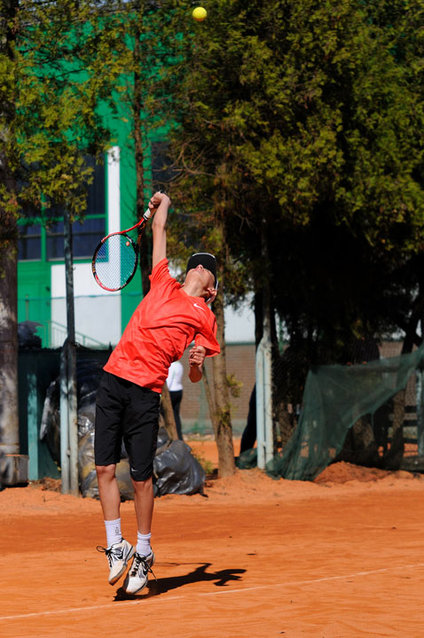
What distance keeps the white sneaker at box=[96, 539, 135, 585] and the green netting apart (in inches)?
319

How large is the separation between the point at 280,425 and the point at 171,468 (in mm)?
3121

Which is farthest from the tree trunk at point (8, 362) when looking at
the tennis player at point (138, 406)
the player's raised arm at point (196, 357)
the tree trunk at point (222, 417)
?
the player's raised arm at point (196, 357)

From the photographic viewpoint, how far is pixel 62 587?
668cm

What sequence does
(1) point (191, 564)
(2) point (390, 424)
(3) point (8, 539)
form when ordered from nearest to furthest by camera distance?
(1) point (191, 564) → (3) point (8, 539) → (2) point (390, 424)

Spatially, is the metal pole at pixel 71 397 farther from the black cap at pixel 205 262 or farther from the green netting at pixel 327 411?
the black cap at pixel 205 262

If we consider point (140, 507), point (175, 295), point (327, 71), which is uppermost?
point (327, 71)

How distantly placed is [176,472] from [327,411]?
2737 millimetres

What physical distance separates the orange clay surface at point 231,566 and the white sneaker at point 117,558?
185 millimetres

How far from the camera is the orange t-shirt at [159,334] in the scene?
618cm

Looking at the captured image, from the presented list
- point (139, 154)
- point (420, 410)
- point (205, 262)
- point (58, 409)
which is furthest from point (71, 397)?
point (205, 262)

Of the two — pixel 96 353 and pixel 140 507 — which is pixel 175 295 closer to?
pixel 140 507

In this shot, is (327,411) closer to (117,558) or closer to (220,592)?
(220,592)

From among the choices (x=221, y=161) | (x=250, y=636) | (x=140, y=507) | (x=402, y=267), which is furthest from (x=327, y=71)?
(x=250, y=636)

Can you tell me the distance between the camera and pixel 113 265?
29.4 feet
